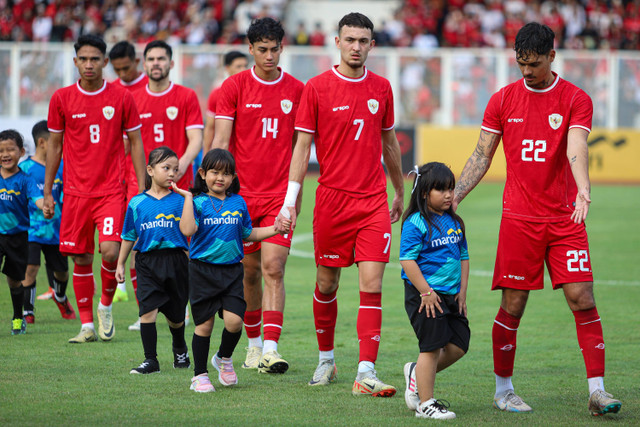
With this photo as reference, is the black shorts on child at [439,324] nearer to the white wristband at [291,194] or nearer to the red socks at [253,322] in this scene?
the white wristband at [291,194]

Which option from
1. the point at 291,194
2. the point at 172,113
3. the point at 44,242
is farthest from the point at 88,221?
the point at 291,194

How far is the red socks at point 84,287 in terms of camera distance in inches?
328

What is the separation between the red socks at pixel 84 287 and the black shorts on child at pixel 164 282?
144 centimetres

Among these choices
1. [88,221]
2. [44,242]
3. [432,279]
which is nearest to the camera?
[432,279]

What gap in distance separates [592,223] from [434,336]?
13334mm

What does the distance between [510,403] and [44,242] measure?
5.34 metres

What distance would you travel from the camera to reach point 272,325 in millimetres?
7293

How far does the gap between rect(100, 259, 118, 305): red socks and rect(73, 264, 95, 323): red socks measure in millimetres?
127

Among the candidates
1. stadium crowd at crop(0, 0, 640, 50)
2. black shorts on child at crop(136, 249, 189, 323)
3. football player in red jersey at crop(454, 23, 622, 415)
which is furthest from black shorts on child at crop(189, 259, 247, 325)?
stadium crowd at crop(0, 0, 640, 50)

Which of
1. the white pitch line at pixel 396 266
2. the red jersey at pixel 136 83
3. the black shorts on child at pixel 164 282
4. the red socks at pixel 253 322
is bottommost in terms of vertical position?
the white pitch line at pixel 396 266

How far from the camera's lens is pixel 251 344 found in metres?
7.64

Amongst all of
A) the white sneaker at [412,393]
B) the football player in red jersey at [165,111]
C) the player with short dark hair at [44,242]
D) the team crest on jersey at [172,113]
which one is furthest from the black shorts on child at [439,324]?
the player with short dark hair at [44,242]

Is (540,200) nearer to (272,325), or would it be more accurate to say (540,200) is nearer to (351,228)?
(351,228)

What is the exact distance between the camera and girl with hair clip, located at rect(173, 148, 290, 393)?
21.3 feet
